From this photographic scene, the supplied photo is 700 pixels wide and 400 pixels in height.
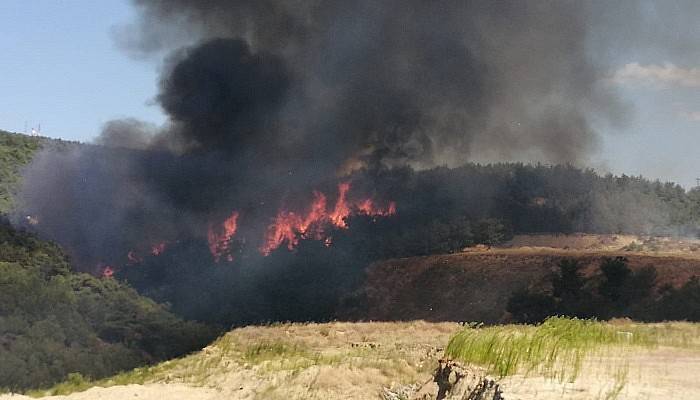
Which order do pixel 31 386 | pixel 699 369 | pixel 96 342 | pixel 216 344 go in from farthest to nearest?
pixel 216 344
pixel 96 342
pixel 31 386
pixel 699 369

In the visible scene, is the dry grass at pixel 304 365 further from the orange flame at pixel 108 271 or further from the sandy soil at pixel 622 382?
the orange flame at pixel 108 271

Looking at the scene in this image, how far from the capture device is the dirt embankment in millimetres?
36188

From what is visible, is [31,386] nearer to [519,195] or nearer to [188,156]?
[188,156]

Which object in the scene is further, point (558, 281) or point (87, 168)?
point (87, 168)

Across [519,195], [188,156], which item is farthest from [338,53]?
[519,195]

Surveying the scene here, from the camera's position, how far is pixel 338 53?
49781 millimetres

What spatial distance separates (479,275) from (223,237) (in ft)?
51.8

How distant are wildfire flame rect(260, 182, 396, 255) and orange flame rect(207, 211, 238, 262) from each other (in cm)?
214

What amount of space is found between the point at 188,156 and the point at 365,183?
11.6 m

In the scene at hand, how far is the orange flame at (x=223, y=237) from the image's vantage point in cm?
4478

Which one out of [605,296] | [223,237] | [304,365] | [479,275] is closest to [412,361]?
[304,365]

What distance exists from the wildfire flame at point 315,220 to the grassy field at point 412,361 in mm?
15096

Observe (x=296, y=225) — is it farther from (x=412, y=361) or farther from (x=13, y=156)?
(x=13, y=156)

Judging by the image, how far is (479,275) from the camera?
40.3 meters
